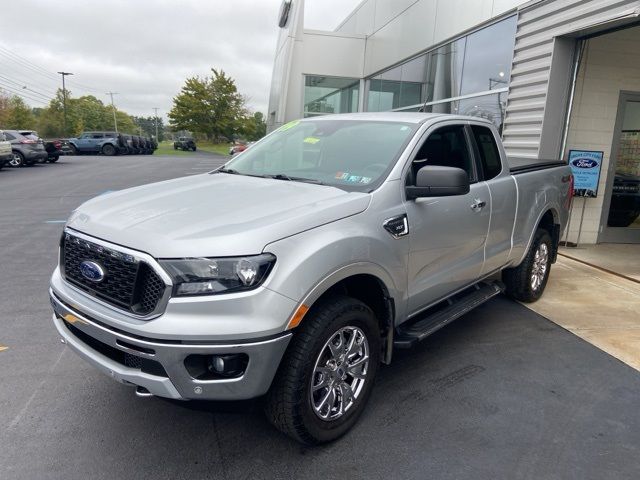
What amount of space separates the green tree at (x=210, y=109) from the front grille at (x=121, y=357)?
6674 cm

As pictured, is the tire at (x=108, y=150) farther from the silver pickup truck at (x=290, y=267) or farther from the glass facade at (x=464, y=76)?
the silver pickup truck at (x=290, y=267)

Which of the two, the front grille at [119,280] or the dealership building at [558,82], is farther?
the dealership building at [558,82]

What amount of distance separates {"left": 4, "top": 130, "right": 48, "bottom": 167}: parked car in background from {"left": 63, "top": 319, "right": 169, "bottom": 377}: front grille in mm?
22877

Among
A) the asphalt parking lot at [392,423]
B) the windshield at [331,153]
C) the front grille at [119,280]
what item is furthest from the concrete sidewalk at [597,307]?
the front grille at [119,280]

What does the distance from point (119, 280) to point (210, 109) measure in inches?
2710

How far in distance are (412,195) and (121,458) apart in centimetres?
227

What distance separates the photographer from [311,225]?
8.18 ft

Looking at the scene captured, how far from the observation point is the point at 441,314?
12.0 ft

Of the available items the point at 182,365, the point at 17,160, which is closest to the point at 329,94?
the point at 17,160

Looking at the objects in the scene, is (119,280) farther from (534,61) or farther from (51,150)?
(51,150)

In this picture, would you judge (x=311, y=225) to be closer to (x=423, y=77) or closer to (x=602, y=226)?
(x=602, y=226)

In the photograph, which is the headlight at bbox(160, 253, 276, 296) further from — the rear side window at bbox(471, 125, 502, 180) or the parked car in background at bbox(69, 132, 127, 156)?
the parked car in background at bbox(69, 132, 127, 156)

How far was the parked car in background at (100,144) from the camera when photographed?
1457 inches

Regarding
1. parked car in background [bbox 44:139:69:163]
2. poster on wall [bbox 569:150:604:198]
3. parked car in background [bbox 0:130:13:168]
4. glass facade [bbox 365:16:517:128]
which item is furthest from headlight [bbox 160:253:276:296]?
parked car in background [bbox 44:139:69:163]
